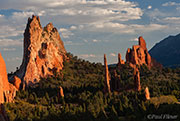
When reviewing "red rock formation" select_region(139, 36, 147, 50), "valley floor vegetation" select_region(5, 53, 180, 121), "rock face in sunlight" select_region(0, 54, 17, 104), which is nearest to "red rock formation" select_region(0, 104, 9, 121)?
"valley floor vegetation" select_region(5, 53, 180, 121)

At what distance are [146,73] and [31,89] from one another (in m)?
61.6

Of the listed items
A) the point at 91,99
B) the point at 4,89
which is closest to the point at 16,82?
the point at 4,89

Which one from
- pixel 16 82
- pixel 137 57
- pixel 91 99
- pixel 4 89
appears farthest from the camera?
pixel 137 57

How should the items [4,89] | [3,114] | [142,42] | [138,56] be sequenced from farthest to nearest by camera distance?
[142,42] → [138,56] → [4,89] → [3,114]

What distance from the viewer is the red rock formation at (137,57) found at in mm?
151875

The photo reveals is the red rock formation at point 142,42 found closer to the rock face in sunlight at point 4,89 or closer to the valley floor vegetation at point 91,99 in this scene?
the valley floor vegetation at point 91,99

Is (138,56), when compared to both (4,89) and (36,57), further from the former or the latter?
(4,89)

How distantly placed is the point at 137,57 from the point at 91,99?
201ft

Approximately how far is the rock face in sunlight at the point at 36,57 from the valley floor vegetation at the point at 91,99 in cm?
487

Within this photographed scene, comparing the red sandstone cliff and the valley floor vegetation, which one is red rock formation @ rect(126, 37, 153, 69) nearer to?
the red sandstone cliff

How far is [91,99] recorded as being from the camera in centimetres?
10106

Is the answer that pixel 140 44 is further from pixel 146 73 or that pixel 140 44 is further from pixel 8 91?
pixel 8 91

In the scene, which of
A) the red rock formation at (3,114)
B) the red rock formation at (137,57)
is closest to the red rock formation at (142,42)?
the red rock formation at (137,57)

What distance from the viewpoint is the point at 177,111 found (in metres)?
68.2
